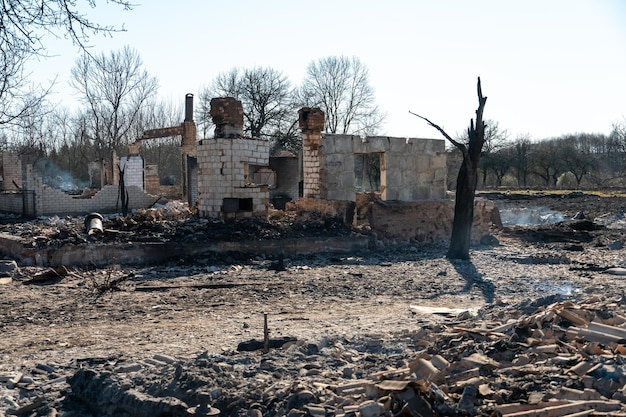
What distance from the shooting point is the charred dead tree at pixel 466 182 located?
41.3 ft

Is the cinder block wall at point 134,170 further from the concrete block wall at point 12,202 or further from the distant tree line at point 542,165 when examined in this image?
the distant tree line at point 542,165

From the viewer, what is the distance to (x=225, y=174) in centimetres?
1408

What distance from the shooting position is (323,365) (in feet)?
17.1

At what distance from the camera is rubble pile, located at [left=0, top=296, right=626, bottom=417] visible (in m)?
3.99

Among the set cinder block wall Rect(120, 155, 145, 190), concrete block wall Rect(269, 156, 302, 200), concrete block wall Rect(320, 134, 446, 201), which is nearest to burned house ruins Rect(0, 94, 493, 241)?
concrete block wall Rect(320, 134, 446, 201)

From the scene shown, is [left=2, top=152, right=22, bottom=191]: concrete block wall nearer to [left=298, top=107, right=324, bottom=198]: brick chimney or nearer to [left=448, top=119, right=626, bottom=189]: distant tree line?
[left=298, top=107, right=324, bottom=198]: brick chimney

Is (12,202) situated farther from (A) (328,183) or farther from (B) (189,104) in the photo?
(A) (328,183)

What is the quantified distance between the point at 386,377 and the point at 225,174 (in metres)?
10.0

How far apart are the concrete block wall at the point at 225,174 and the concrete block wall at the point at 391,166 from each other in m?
1.89

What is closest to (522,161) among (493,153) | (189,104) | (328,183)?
(493,153)

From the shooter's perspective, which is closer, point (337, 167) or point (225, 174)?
point (225, 174)

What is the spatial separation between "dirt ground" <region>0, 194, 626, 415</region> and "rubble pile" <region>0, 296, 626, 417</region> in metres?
0.22

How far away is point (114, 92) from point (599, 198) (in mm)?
27181

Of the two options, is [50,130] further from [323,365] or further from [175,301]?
[323,365]
